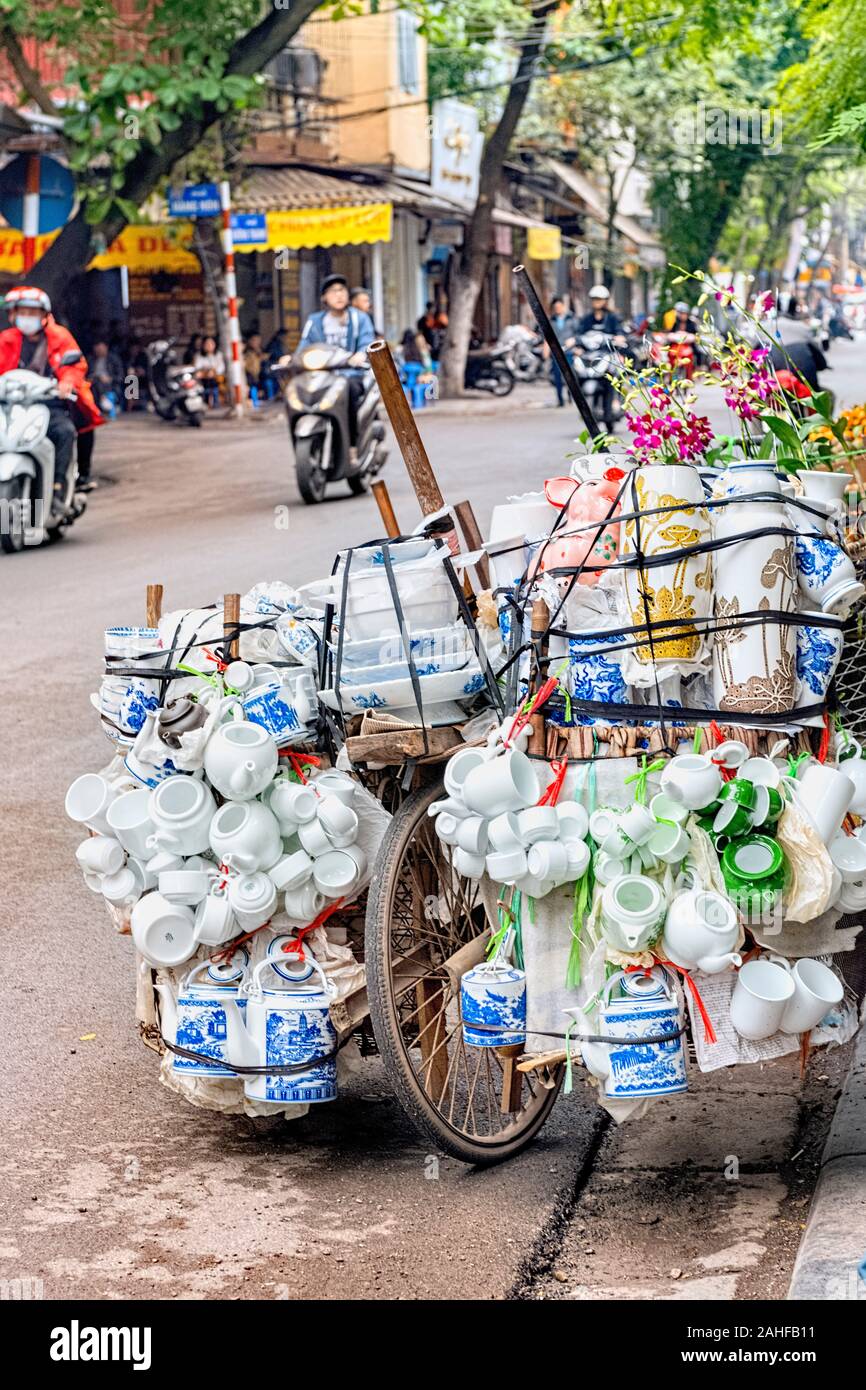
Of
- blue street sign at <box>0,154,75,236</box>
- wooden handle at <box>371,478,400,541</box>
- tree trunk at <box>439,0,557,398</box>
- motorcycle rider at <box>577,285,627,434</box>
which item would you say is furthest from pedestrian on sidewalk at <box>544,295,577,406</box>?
wooden handle at <box>371,478,400,541</box>

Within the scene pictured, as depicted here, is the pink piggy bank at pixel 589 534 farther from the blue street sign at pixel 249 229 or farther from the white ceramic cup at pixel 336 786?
the blue street sign at pixel 249 229

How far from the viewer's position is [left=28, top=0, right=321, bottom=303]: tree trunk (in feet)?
50.1

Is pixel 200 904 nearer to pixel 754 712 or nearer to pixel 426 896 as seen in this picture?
pixel 426 896

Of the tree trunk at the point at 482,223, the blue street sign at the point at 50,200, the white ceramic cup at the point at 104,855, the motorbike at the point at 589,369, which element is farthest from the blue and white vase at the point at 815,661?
the tree trunk at the point at 482,223

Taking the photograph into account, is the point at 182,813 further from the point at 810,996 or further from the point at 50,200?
the point at 50,200

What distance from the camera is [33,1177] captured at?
369cm

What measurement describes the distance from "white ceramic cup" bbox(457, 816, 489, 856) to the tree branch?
13.5m

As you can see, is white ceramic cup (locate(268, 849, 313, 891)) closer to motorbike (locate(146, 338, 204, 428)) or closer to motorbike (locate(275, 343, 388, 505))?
motorbike (locate(275, 343, 388, 505))

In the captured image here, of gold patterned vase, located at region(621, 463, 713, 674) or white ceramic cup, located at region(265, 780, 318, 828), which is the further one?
white ceramic cup, located at region(265, 780, 318, 828)

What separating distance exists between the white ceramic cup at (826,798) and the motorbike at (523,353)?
1110 inches

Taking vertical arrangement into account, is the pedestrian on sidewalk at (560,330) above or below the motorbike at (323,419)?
below

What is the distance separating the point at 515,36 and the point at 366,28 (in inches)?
281

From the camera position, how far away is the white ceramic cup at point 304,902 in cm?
366
